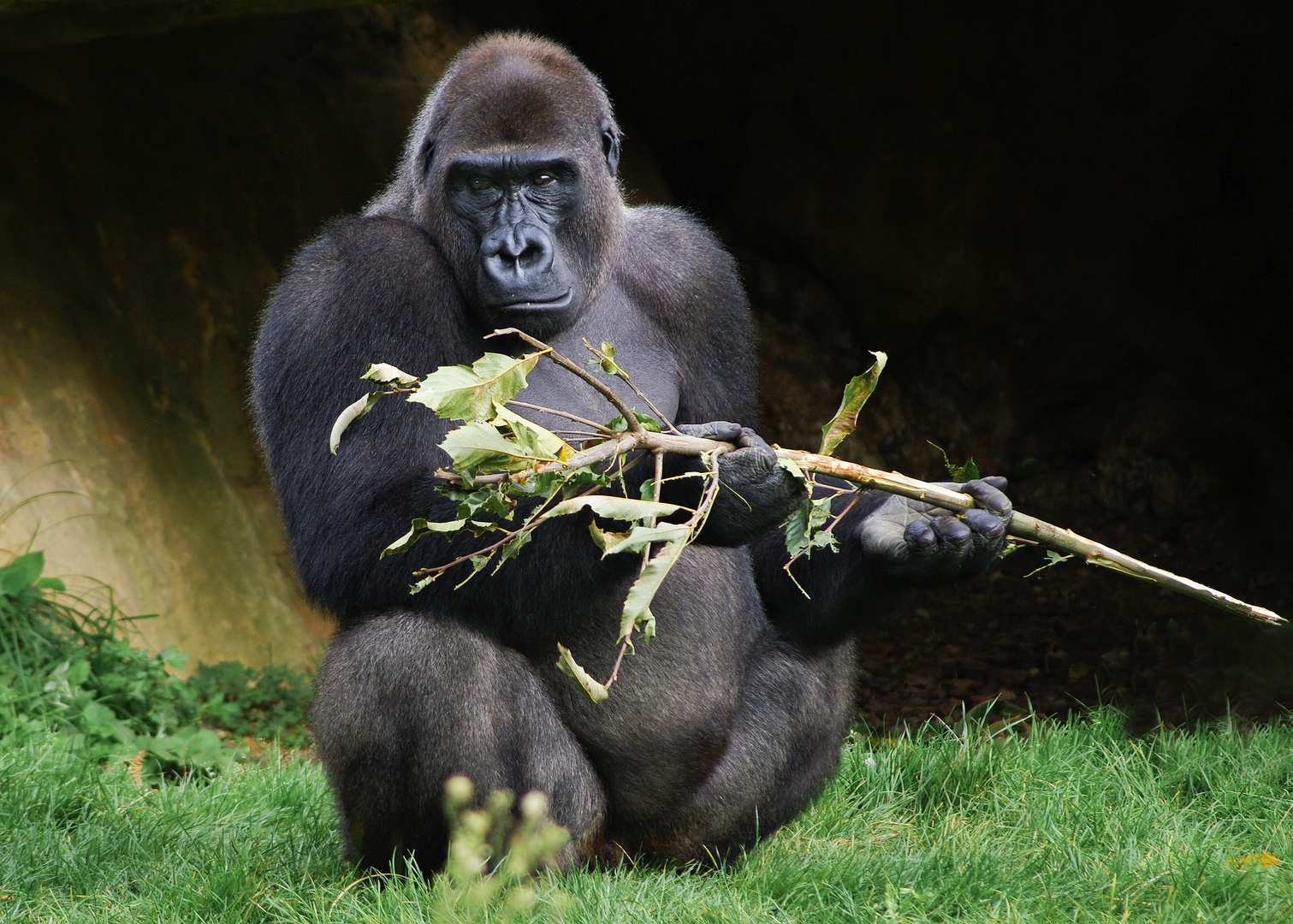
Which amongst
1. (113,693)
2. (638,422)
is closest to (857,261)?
(113,693)

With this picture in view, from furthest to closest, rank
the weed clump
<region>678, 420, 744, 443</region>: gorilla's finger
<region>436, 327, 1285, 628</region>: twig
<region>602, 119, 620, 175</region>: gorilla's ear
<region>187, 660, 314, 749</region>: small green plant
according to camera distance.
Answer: <region>187, 660, 314, 749</region>: small green plant
the weed clump
<region>602, 119, 620, 175</region>: gorilla's ear
<region>678, 420, 744, 443</region>: gorilla's finger
<region>436, 327, 1285, 628</region>: twig

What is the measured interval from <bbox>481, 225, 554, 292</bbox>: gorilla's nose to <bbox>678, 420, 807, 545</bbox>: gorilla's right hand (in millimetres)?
583

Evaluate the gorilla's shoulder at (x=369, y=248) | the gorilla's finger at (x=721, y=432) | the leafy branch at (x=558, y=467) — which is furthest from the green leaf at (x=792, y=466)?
the gorilla's shoulder at (x=369, y=248)

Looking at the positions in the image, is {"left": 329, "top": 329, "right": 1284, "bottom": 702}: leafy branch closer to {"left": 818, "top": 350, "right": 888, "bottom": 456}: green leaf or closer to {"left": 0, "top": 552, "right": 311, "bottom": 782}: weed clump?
{"left": 818, "top": 350, "right": 888, "bottom": 456}: green leaf

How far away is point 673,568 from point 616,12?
17.5ft

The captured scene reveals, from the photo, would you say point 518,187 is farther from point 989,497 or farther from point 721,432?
point 989,497

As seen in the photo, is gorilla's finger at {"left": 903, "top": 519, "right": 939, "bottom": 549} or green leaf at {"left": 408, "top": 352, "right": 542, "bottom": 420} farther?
gorilla's finger at {"left": 903, "top": 519, "right": 939, "bottom": 549}

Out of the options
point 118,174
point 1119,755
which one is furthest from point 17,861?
point 118,174

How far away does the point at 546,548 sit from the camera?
9.43ft

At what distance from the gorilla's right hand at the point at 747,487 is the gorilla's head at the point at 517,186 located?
24.2 inches

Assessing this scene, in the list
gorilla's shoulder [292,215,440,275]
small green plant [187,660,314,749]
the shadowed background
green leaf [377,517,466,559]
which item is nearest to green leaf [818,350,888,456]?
green leaf [377,517,466,559]

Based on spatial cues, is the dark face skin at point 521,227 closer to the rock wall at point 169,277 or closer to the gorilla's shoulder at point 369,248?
the gorilla's shoulder at point 369,248

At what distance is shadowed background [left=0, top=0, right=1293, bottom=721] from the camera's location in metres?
5.50

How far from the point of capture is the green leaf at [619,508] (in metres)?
2.35
